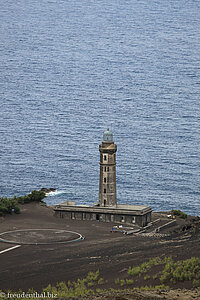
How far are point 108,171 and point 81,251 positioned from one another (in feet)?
77.7

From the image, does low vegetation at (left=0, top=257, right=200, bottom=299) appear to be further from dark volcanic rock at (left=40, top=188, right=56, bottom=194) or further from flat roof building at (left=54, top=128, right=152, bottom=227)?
dark volcanic rock at (left=40, top=188, right=56, bottom=194)

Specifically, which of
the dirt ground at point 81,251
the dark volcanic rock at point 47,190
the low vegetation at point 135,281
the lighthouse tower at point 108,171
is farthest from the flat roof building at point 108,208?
the dark volcanic rock at point 47,190

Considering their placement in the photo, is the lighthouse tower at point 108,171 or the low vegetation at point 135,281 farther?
the lighthouse tower at point 108,171

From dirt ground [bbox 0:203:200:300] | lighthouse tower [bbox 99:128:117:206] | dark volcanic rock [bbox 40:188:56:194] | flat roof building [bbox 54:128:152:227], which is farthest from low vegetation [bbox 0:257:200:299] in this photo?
dark volcanic rock [bbox 40:188:56:194]

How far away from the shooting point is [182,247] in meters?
60.7

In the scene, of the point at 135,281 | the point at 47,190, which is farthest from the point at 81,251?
the point at 47,190

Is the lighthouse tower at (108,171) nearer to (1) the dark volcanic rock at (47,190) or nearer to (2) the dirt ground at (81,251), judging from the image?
(2) the dirt ground at (81,251)

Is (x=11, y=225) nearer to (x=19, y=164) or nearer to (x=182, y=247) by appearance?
(x=182, y=247)

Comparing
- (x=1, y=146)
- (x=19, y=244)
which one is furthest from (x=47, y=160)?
(x=19, y=244)

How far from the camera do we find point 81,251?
6650cm

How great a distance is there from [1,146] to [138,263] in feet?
487

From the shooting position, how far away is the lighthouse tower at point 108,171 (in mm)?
88688

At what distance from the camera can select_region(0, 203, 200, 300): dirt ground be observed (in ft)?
176

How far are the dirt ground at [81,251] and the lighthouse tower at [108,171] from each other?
421 cm
